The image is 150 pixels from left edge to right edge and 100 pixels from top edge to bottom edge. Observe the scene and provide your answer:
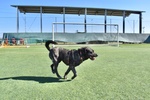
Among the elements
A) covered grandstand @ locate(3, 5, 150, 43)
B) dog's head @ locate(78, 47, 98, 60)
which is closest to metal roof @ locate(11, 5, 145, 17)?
covered grandstand @ locate(3, 5, 150, 43)

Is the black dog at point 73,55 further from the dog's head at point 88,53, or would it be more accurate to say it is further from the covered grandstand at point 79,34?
the covered grandstand at point 79,34

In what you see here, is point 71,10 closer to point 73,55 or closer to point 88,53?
point 73,55

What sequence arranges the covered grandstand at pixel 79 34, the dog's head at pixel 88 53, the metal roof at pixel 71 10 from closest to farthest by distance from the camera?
the dog's head at pixel 88 53
the covered grandstand at pixel 79 34
the metal roof at pixel 71 10

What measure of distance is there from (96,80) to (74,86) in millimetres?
739

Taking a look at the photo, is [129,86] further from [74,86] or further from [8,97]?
[8,97]

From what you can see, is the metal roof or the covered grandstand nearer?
the covered grandstand

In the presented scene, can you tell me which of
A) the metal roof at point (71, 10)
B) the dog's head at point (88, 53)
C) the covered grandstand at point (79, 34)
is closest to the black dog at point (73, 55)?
the dog's head at point (88, 53)

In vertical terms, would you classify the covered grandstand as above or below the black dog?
above

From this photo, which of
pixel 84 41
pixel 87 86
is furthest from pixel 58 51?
pixel 84 41

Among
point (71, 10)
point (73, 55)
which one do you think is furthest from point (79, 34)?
point (73, 55)

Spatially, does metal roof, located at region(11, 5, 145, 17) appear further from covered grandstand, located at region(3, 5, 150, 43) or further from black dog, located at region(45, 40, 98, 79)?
black dog, located at region(45, 40, 98, 79)

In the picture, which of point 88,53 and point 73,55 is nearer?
point 88,53

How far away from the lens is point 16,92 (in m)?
3.73

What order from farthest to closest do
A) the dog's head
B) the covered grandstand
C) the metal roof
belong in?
the metal roof
the covered grandstand
the dog's head
